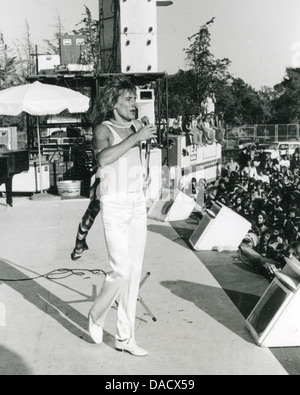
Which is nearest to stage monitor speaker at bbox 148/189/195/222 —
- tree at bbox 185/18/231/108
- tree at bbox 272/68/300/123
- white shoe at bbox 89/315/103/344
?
white shoe at bbox 89/315/103/344

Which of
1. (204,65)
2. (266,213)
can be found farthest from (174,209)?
(204,65)

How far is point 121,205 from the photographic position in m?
3.93

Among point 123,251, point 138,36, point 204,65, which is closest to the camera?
point 123,251

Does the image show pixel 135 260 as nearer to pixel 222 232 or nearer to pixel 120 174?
pixel 120 174

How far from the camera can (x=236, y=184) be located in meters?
11.8

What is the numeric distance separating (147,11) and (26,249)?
423 inches

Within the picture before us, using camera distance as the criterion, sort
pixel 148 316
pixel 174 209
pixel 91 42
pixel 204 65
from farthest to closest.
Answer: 1. pixel 204 65
2. pixel 91 42
3. pixel 174 209
4. pixel 148 316

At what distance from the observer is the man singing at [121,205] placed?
3.88 metres

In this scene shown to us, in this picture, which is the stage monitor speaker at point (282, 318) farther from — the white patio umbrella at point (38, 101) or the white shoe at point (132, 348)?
the white patio umbrella at point (38, 101)

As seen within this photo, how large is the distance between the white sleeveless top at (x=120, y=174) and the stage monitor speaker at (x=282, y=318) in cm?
139

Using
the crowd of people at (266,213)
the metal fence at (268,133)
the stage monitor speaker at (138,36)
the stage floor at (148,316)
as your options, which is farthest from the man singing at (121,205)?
the metal fence at (268,133)

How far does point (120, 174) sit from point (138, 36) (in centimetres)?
1356

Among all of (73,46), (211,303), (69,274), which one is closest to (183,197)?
(69,274)
